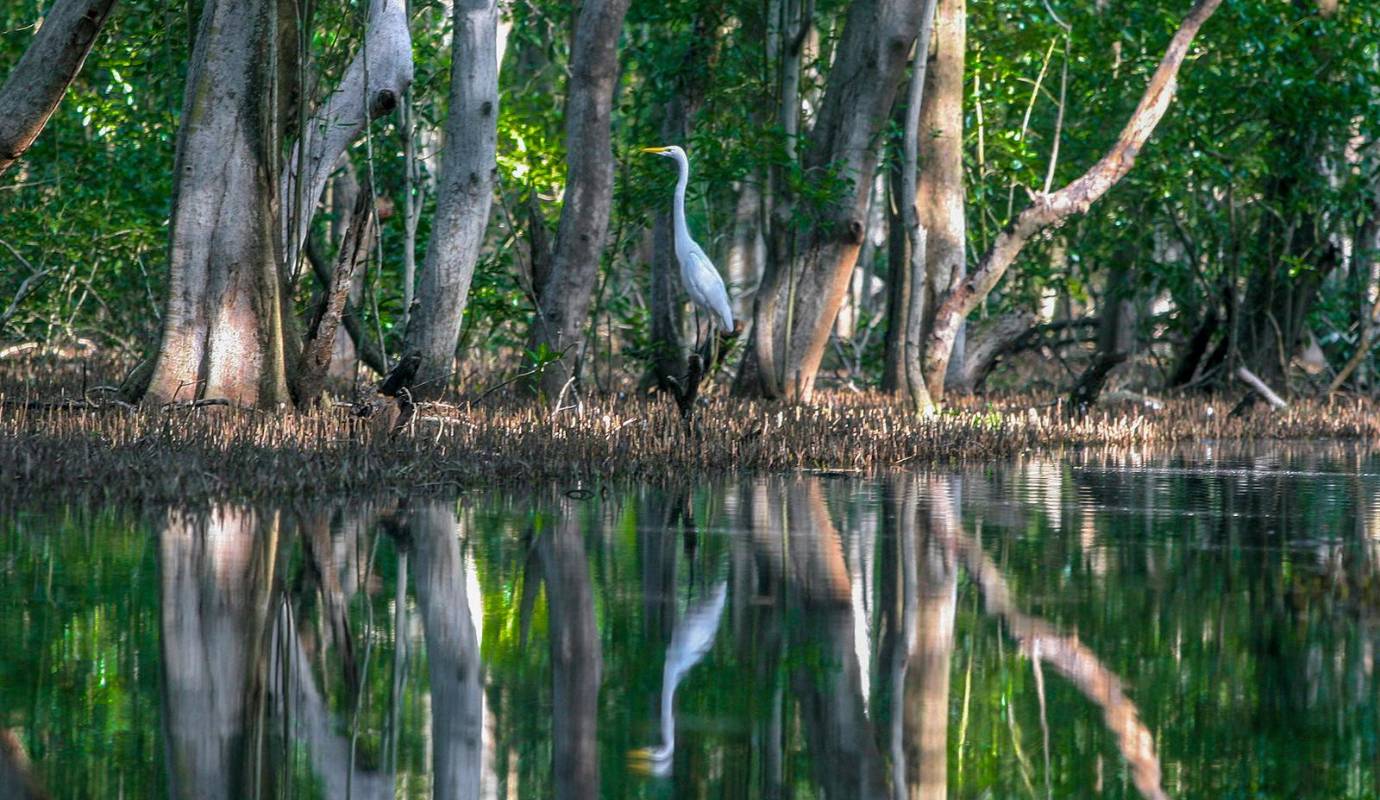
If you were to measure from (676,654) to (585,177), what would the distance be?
988 cm

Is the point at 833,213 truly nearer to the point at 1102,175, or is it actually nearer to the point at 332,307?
the point at 1102,175

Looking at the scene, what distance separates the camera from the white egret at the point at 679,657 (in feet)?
13.0

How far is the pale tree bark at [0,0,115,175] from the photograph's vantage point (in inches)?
427

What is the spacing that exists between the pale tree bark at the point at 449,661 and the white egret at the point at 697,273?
677 centimetres

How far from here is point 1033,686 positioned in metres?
4.73

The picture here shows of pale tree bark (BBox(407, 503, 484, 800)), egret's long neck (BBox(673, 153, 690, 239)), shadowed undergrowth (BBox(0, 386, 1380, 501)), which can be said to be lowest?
pale tree bark (BBox(407, 503, 484, 800))

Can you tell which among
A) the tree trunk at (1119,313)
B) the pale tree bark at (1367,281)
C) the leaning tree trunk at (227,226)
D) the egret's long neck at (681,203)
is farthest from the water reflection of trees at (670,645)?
the tree trunk at (1119,313)

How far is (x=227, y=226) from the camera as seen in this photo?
1139 centimetres

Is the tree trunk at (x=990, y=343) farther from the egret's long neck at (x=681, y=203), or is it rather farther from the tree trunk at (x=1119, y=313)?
the egret's long neck at (x=681, y=203)

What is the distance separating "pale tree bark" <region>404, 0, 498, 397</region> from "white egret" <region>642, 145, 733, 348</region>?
142 cm

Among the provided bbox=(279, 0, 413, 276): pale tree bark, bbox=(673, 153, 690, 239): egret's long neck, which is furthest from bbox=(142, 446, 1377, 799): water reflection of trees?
bbox=(673, 153, 690, 239): egret's long neck

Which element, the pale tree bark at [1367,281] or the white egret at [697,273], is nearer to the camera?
the white egret at [697,273]

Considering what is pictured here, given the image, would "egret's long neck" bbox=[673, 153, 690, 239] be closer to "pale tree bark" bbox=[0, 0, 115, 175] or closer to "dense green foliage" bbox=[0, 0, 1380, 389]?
"dense green foliage" bbox=[0, 0, 1380, 389]

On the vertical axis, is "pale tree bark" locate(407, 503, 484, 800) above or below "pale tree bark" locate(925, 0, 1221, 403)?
below
